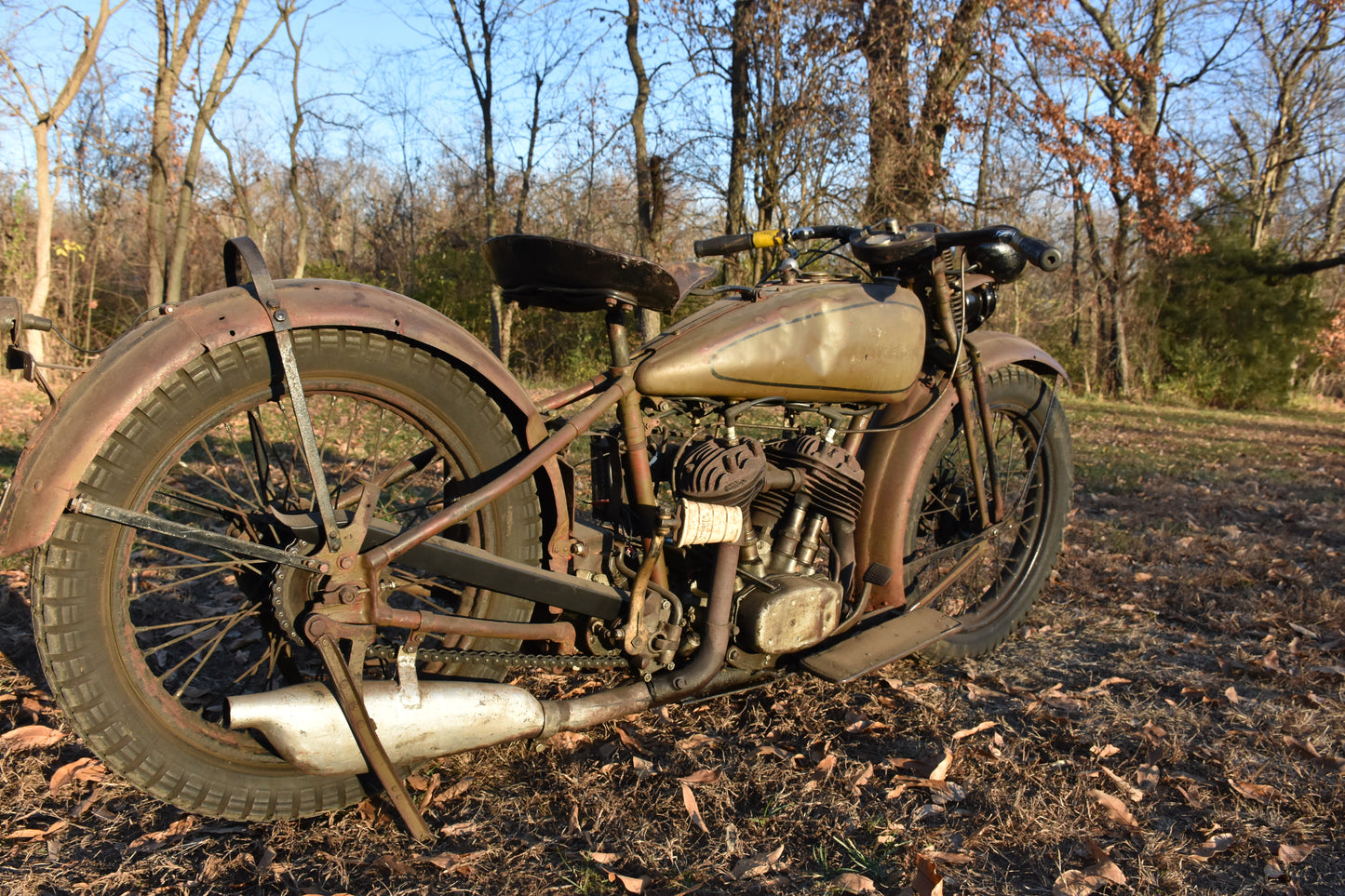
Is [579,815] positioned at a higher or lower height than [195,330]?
lower

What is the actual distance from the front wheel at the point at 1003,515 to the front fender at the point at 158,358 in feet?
5.74

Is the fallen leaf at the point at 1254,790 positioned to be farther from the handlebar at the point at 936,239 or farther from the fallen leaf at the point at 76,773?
the fallen leaf at the point at 76,773

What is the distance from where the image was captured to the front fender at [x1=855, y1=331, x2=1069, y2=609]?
2758 millimetres

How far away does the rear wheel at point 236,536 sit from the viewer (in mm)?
1813

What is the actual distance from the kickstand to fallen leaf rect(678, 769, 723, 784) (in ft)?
2.44

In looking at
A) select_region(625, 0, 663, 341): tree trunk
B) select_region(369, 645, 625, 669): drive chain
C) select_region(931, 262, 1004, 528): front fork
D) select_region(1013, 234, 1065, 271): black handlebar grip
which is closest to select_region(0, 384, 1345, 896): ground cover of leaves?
select_region(369, 645, 625, 669): drive chain

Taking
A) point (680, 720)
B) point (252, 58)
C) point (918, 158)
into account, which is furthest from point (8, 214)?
point (680, 720)

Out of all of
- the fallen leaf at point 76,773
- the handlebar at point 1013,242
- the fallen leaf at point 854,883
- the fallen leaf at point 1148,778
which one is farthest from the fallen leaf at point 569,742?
the handlebar at point 1013,242

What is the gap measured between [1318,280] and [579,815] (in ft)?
75.3

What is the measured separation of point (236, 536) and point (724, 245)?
5.93 ft

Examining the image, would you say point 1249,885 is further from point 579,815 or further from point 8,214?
point 8,214

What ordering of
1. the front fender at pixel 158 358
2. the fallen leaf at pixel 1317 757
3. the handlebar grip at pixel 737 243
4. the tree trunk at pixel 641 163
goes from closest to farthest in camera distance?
1. the front fender at pixel 158 358
2. the fallen leaf at pixel 1317 757
3. the handlebar grip at pixel 737 243
4. the tree trunk at pixel 641 163

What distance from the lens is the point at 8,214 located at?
11.1 m

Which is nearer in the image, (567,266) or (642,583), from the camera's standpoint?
(567,266)
